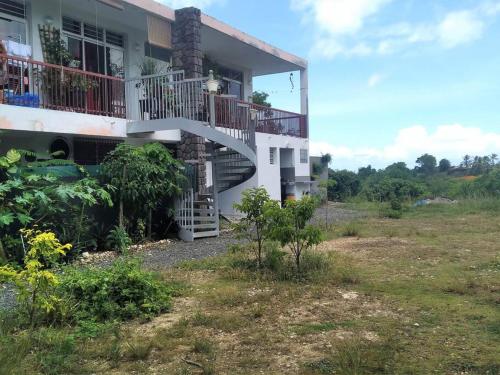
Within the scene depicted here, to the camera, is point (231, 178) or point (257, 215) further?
point (231, 178)

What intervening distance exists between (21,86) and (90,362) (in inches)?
312

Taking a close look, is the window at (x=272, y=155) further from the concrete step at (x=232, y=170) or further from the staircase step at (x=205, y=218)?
the staircase step at (x=205, y=218)

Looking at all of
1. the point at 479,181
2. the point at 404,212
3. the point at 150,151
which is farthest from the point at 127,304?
the point at 479,181

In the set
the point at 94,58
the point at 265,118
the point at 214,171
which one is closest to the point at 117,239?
the point at 214,171

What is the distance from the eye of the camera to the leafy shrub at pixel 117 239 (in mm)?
9939

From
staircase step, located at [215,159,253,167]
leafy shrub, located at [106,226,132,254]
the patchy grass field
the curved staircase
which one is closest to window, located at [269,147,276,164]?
the curved staircase

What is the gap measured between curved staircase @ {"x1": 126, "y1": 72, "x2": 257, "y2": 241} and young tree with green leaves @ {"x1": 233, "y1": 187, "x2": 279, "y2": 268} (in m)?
3.74

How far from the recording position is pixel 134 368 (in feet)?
13.2

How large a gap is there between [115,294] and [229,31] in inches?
467

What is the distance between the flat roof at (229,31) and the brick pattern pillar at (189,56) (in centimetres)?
41

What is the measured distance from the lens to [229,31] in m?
15.7

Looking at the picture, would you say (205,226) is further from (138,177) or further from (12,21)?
(12,21)

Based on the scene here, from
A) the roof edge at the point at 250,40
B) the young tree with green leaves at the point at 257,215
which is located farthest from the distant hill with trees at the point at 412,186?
the young tree with green leaves at the point at 257,215

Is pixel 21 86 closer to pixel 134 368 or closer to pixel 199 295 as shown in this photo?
A: pixel 199 295
